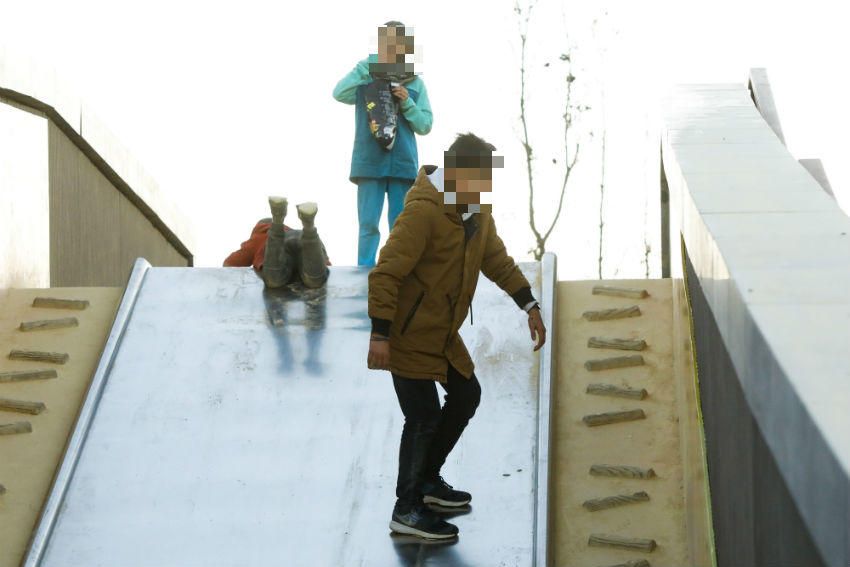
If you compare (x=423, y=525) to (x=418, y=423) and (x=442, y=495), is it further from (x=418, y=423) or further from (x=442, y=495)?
(x=418, y=423)

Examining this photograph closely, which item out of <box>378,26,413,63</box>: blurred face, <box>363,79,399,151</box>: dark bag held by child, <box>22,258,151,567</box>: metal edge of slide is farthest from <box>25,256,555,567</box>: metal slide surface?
<box>378,26,413,63</box>: blurred face

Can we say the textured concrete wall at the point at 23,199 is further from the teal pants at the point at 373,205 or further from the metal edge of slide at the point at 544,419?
the metal edge of slide at the point at 544,419

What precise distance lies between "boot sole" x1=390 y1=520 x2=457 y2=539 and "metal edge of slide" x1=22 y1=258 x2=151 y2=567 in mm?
1314

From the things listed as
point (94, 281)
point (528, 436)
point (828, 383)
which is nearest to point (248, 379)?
point (528, 436)

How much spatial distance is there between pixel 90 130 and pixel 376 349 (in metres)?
7.48

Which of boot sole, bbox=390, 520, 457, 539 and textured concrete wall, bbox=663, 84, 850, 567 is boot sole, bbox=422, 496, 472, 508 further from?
textured concrete wall, bbox=663, 84, 850, 567

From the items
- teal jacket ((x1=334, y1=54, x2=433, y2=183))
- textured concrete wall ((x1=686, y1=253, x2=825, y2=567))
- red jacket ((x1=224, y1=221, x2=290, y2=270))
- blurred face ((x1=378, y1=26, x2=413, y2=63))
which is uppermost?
blurred face ((x1=378, y1=26, x2=413, y2=63))

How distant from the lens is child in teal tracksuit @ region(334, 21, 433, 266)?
29.9ft

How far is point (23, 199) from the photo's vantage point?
9656 mm

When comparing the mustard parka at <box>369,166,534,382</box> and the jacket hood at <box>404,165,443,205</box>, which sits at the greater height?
the jacket hood at <box>404,165,443,205</box>

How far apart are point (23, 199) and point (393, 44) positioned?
280cm

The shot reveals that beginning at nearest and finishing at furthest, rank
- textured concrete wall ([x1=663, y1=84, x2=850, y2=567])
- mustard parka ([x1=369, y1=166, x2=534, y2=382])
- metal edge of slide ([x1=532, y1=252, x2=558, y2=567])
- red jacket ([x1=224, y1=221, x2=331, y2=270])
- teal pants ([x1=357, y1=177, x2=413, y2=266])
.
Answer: textured concrete wall ([x1=663, y1=84, x2=850, y2=567]) < mustard parka ([x1=369, y1=166, x2=534, y2=382]) < metal edge of slide ([x1=532, y1=252, x2=558, y2=567]) < red jacket ([x1=224, y1=221, x2=331, y2=270]) < teal pants ([x1=357, y1=177, x2=413, y2=266])

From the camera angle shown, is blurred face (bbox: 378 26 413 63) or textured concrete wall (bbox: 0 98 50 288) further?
textured concrete wall (bbox: 0 98 50 288)

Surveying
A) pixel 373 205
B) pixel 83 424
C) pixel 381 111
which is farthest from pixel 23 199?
pixel 83 424
